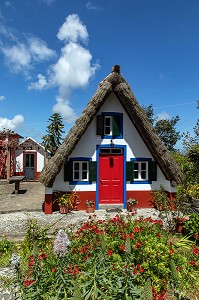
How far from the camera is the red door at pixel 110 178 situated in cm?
965

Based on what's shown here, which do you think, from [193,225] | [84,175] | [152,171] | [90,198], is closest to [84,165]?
[84,175]

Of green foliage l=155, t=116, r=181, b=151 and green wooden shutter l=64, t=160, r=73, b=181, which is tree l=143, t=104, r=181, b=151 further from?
green wooden shutter l=64, t=160, r=73, b=181

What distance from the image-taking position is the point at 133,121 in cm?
954

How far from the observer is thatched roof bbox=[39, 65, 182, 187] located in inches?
339

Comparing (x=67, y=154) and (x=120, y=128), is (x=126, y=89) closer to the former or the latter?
(x=120, y=128)

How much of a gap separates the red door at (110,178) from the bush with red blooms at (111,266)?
12.1 ft

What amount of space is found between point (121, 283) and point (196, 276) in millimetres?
2468

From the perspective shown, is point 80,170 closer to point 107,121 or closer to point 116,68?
point 107,121

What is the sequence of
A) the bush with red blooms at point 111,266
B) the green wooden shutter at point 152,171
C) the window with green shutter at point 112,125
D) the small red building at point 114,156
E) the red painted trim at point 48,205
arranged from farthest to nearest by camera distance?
the green wooden shutter at point 152,171 < the window with green shutter at point 112,125 < the small red building at point 114,156 < the red painted trim at point 48,205 < the bush with red blooms at point 111,266

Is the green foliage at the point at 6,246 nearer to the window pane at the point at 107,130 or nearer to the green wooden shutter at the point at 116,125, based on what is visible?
the window pane at the point at 107,130

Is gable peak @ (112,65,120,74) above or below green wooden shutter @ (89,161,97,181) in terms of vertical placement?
above

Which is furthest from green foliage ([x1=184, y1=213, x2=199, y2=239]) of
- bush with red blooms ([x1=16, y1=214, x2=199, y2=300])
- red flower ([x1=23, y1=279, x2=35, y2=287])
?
red flower ([x1=23, y1=279, x2=35, y2=287])

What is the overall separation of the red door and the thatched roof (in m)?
1.59

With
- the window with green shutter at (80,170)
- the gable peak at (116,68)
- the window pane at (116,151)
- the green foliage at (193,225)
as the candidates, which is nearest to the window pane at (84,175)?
the window with green shutter at (80,170)
